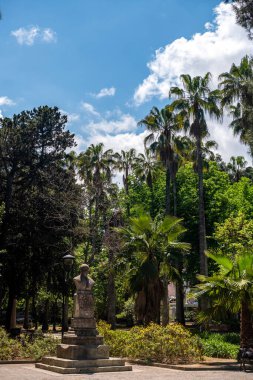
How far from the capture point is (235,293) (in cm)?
1580

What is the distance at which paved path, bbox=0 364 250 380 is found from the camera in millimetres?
13008

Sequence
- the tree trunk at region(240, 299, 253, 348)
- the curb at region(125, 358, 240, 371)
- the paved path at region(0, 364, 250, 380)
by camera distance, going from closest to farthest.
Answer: the paved path at region(0, 364, 250, 380) < the curb at region(125, 358, 240, 371) < the tree trunk at region(240, 299, 253, 348)

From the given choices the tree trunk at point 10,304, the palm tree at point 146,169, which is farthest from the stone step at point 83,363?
the palm tree at point 146,169

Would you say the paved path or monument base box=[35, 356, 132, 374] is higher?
monument base box=[35, 356, 132, 374]

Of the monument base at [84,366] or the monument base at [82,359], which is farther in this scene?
the monument base at [82,359]

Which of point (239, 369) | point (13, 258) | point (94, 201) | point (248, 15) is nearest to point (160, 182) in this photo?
point (94, 201)

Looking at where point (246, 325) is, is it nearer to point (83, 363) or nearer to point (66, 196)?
point (83, 363)

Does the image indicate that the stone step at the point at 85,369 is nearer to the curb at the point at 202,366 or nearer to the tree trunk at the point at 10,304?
the curb at the point at 202,366

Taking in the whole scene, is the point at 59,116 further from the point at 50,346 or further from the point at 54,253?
the point at 50,346

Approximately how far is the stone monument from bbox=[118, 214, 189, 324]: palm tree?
6606mm

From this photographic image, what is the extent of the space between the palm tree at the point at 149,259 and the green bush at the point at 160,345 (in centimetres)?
396

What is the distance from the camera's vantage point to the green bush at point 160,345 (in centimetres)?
1709

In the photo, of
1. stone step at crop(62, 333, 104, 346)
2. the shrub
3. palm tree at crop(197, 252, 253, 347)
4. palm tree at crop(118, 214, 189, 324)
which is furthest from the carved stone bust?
palm tree at crop(118, 214, 189, 324)

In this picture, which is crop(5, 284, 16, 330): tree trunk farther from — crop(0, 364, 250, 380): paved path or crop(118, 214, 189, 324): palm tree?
crop(0, 364, 250, 380): paved path
